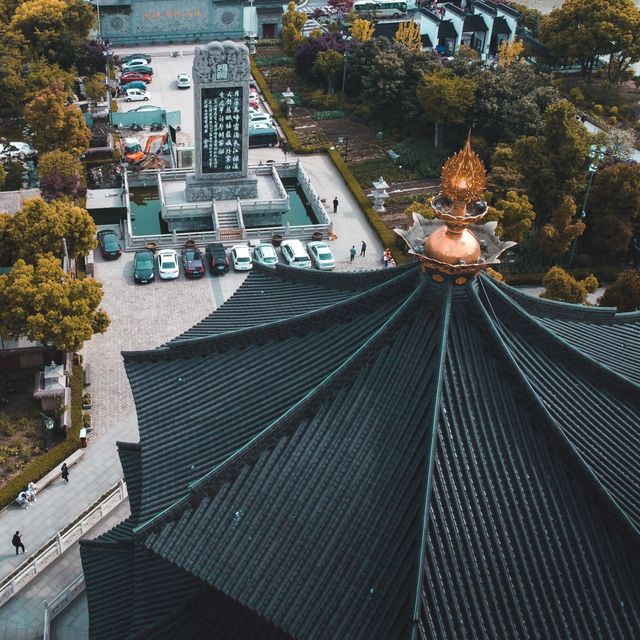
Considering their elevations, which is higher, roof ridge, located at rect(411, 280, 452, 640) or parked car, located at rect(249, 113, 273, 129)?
roof ridge, located at rect(411, 280, 452, 640)

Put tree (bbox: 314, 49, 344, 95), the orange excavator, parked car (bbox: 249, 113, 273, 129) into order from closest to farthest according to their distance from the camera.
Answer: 1. the orange excavator
2. parked car (bbox: 249, 113, 273, 129)
3. tree (bbox: 314, 49, 344, 95)

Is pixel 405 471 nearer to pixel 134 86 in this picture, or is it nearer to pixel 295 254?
pixel 295 254

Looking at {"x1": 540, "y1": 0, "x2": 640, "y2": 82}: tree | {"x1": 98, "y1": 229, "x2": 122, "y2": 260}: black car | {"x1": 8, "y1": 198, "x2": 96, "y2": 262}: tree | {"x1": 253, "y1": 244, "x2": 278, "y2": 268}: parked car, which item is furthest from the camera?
{"x1": 540, "y1": 0, "x2": 640, "y2": 82}: tree

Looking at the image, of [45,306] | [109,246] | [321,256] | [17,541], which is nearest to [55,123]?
[109,246]

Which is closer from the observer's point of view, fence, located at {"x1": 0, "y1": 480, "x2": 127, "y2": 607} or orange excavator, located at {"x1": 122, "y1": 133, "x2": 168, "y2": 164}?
fence, located at {"x1": 0, "y1": 480, "x2": 127, "y2": 607}

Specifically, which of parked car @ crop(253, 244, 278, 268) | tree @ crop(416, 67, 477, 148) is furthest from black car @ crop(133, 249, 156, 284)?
tree @ crop(416, 67, 477, 148)

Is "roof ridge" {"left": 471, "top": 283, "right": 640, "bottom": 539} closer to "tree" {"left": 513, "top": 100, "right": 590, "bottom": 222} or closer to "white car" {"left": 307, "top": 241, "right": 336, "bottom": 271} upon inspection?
"white car" {"left": 307, "top": 241, "right": 336, "bottom": 271}
